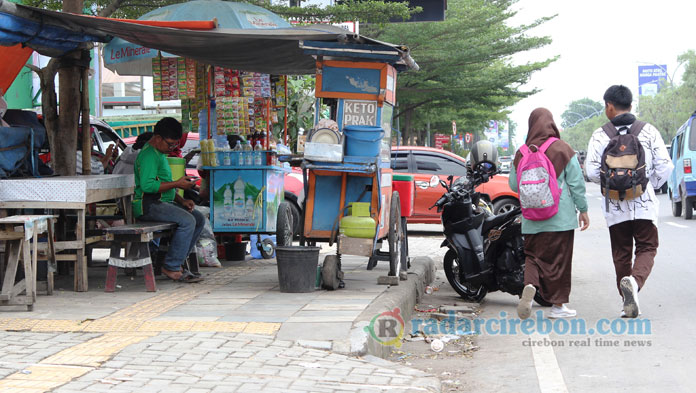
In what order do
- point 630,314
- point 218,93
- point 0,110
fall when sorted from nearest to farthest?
point 630,314 → point 0,110 → point 218,93

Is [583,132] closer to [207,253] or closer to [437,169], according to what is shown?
[437,169]

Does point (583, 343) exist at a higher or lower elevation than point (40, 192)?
lower

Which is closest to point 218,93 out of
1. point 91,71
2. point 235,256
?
point 91,71

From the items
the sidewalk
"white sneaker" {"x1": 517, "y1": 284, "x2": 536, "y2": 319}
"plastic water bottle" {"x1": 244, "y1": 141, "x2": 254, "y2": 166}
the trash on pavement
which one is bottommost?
the trash on pavement

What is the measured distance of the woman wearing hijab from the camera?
6.88 metres

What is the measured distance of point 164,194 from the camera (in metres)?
8.70

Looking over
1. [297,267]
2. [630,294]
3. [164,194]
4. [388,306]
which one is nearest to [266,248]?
[164,194]

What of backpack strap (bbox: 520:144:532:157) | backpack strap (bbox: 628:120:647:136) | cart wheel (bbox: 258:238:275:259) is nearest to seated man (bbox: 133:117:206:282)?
cart wheel (bbox: 258:238:275:259)

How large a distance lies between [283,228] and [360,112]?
5.15ft

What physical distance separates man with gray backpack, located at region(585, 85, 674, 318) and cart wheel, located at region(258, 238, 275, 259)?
580cm

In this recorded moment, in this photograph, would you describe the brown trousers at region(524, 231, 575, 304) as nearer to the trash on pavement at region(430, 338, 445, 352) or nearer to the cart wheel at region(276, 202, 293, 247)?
the trash on pavement at region(430, 338, 445, 352)

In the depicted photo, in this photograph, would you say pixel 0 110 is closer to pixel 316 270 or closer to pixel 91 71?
pixel 91 71

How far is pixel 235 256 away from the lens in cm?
1130

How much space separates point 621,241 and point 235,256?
585 centimetres
